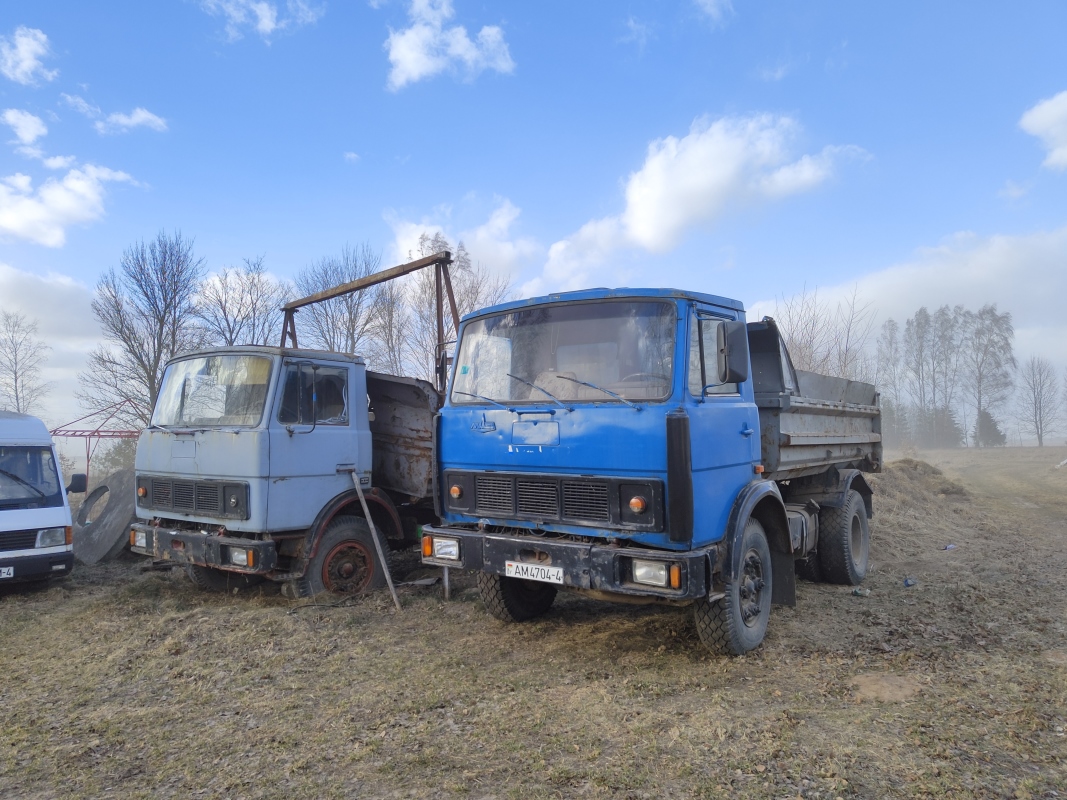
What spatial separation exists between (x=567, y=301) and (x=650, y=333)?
689 mm

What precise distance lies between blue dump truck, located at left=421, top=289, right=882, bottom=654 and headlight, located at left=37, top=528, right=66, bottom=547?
15.8 feet

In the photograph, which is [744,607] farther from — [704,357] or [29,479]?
[29,479]

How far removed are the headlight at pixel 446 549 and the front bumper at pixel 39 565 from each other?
4.83 m

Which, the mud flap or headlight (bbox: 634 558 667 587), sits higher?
headlight (bbox: 634 558 667 587)

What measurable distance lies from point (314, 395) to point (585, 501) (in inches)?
137

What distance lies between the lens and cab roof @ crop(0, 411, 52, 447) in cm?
783

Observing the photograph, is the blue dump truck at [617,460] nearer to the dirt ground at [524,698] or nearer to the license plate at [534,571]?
the license plate at [534,571]

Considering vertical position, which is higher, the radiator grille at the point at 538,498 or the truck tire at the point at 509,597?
the radiator grille at the point at 538,498

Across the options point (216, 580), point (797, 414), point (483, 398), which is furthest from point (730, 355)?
point (216, 580)

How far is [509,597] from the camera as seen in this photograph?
599 cm

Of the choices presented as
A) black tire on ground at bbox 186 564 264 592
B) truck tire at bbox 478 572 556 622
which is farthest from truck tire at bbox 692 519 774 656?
black tire on ground at bbox 186 564 264 592

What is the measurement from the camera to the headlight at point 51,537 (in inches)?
292

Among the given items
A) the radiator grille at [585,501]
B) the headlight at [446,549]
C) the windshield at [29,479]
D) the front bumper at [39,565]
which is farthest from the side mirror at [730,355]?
the windshield at [29,479]

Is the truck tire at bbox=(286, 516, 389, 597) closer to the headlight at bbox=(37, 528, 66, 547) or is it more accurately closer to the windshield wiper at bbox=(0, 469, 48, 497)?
the headlight at bbox=(37, 528, 66, 547)
